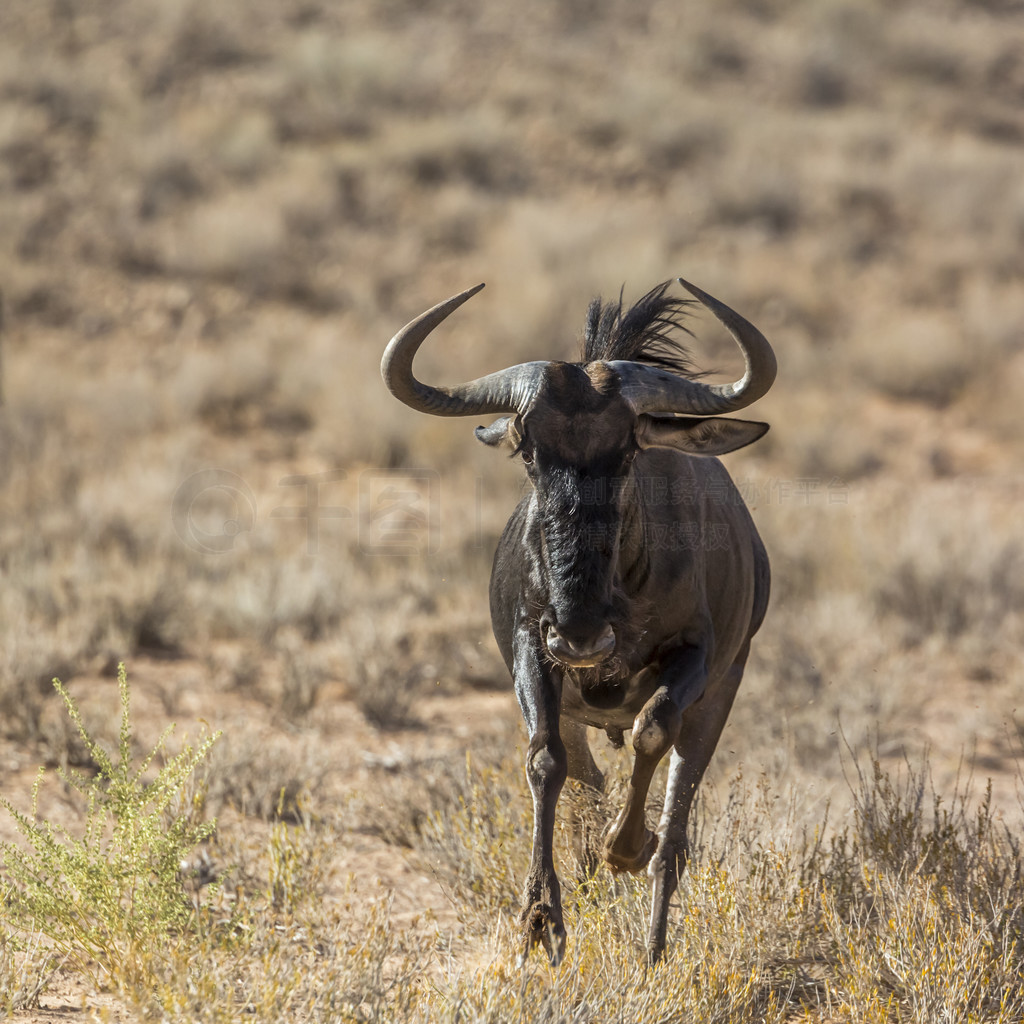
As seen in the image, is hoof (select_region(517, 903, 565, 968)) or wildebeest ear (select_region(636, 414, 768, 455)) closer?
hoof (select_region(517, 903, 565, 968))

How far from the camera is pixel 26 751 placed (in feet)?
24.5

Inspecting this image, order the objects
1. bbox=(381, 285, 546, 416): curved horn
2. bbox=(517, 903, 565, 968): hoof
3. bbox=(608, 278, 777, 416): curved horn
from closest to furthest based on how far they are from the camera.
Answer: bbox=(517, 903, 565, 968): hoof
bbox=(608, 278, 777, 416): curved horn
bbox=(381, 285, 546, 416): curved horn

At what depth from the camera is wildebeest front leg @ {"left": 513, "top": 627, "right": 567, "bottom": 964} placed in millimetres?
4121

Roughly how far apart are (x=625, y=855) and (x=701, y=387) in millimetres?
1765

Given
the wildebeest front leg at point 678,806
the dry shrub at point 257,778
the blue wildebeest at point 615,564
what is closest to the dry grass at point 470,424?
the dry shrub at point 257,778

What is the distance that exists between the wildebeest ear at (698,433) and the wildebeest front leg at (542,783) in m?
0.88

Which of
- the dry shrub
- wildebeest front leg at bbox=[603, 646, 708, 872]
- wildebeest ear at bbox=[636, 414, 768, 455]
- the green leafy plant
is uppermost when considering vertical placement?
wildebeest ear at bbox=[636, 414, 768, 455]

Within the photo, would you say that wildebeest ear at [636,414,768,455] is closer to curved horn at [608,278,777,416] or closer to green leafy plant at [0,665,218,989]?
curved horn at [608,278,777,416]

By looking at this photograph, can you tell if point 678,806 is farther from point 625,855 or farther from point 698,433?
point 698,433

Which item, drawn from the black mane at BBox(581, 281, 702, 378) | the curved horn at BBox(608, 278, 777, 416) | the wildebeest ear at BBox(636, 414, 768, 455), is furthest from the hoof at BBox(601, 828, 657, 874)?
the black mane at BBox(581, 281, 702, 378)

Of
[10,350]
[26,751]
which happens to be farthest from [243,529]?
[10,350]

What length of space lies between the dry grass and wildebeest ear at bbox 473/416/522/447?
1817 mm

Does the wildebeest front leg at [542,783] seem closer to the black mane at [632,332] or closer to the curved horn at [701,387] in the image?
the curved horn at [701,387]

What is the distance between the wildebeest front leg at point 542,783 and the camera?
4.12 metres
